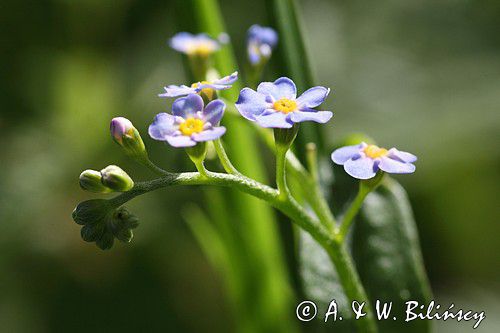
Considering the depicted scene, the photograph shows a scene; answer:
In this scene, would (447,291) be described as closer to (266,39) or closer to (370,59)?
(370,59)

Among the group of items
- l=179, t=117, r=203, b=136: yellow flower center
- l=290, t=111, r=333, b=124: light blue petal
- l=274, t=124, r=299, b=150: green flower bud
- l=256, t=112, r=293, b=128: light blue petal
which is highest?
l=179, t=117, r=203, b=136: yellow flower center

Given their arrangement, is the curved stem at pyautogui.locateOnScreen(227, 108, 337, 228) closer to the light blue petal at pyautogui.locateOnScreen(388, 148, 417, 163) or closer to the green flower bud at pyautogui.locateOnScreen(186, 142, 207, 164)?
the light blue petal at pyautogui.locateOnScreen(388, 148, 417, 163)

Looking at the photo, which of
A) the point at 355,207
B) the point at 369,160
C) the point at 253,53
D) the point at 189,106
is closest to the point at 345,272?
the point at 355,207

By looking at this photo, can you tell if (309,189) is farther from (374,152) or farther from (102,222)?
(102,222)

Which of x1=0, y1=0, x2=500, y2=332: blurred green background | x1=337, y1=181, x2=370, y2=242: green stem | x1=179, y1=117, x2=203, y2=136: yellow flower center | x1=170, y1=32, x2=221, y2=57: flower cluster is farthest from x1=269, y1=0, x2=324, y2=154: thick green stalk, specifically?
x1=0, y1=0, x2=500, y2=332: blurred green background

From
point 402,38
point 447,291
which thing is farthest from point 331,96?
point 447,291
